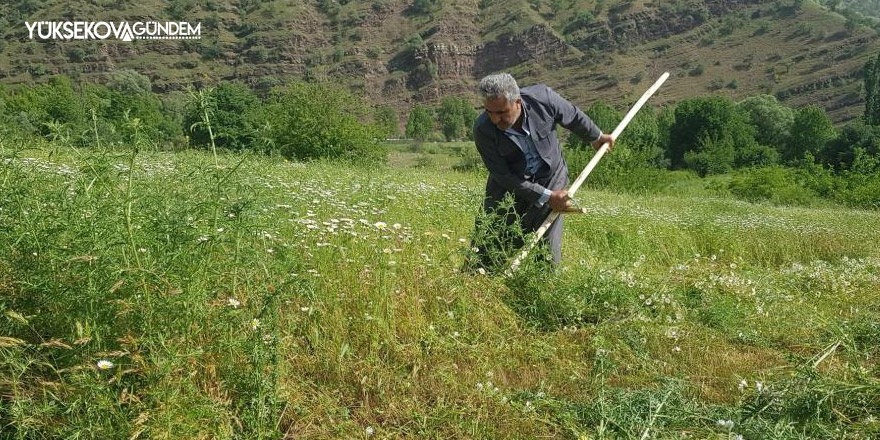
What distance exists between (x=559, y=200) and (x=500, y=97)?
0.95 m

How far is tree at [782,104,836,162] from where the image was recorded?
193 feet

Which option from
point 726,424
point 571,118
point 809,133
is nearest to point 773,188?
point 571,118

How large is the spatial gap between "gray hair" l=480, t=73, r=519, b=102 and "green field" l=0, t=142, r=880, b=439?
125 cm

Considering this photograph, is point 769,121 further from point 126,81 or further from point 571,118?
point 126,81

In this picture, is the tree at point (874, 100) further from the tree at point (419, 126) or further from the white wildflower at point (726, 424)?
the white wildflower at point (726, 424)

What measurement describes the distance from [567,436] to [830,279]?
5.08m

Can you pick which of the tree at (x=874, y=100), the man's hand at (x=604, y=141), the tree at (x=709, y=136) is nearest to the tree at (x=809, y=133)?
the tree at (x=709, y=136)

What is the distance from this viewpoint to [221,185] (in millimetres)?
2975

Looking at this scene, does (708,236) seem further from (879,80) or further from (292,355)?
(879,80)

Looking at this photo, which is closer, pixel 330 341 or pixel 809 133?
pixel 330 341

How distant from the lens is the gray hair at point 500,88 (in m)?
4.26

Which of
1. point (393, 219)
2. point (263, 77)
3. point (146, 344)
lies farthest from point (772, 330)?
point (263, 77)

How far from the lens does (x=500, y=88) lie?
14.0 feet

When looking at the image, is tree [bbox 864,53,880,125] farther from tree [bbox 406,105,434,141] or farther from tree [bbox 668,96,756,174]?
tree [bbox 406,105,434,141]
